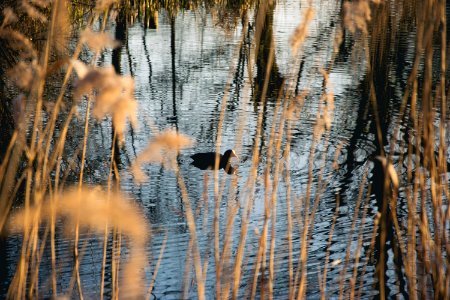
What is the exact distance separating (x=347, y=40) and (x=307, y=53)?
1640mm

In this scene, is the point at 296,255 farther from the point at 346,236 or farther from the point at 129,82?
the point at 129,82

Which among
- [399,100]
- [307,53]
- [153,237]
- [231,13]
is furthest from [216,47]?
[153,237]

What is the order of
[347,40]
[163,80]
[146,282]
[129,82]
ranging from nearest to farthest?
[129,82] → [146,282] → [163,80] → [347,40]

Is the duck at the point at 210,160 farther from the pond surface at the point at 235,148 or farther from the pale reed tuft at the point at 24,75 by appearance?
the pale reed tuft at the point at 24,75

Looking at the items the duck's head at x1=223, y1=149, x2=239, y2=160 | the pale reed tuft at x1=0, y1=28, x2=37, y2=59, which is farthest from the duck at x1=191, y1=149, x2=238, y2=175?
the pale reed tuft at x1=0, y1=28, x2=37, y2=59

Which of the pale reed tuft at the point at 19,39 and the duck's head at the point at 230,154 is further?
the duck's head at the point at 230,154

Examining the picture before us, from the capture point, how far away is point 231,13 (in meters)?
9.44

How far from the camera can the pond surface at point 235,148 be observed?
9.40 feet

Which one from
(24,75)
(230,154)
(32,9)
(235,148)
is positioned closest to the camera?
(24,75)

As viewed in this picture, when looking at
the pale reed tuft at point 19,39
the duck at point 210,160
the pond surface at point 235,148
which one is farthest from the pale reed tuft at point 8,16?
the duck at point 210,160

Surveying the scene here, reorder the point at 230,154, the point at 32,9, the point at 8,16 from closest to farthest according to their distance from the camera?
the point at 8,16 < the point at 32,9 < the point at 230,154

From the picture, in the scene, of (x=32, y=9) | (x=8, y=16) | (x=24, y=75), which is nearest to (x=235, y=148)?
(x=32, y=9)

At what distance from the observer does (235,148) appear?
176 inches

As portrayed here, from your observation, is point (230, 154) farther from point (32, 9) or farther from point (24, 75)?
point (24, 75)
